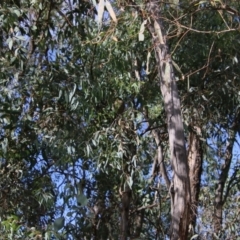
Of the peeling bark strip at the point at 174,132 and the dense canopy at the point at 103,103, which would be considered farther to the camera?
the dense canopy at the point at 103,103

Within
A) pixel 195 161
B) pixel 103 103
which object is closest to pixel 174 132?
pixel 103 103

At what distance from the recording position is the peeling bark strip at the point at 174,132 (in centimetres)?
397

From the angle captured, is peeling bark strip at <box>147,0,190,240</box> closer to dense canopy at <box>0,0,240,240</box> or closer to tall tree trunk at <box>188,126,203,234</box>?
dense canopy at <box>0,0,240,240</box>

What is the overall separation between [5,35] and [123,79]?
3.52ft

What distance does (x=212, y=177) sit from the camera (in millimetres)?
7188

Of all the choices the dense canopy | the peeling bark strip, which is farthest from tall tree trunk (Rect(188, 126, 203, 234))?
the peeling bark strip

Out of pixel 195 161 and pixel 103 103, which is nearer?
pixel 103 103

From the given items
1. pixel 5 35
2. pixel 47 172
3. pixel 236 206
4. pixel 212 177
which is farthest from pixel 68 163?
pixel 236 206

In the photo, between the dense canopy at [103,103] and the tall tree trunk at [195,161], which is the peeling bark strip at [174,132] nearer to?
the dense canopy at [103,103]

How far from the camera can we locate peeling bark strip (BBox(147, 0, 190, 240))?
3.97m

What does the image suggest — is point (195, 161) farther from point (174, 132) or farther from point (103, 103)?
point (174, 132)

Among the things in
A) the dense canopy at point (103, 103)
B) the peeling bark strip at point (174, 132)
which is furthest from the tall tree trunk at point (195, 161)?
the peeling bark strip at point (174, 132)

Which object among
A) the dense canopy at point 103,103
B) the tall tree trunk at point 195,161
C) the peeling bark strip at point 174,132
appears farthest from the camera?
the tall tree trunk at point 195,161

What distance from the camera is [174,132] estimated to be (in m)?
4.16
